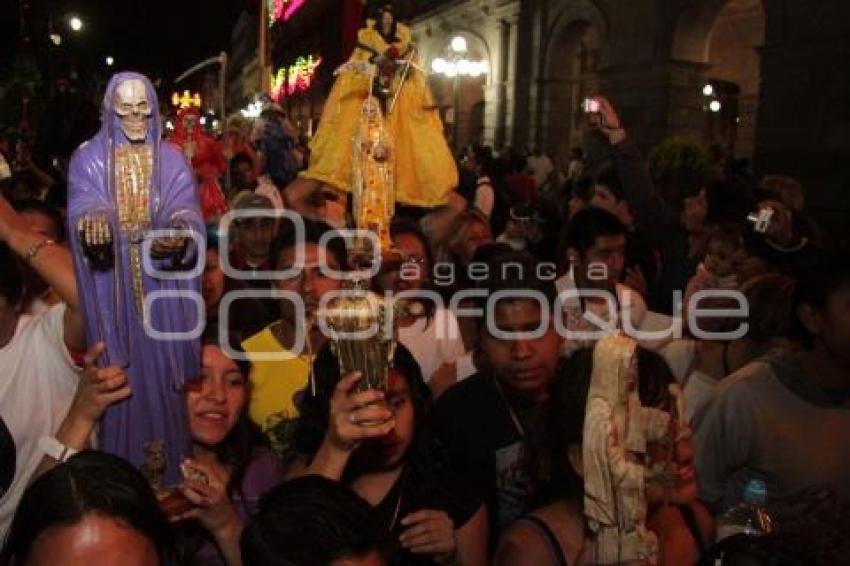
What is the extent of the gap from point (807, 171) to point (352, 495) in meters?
10.9

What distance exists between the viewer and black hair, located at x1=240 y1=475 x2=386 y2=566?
6.00ft

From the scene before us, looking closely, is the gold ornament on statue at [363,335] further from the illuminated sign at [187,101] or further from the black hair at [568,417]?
the illuminated sign at [187,101]

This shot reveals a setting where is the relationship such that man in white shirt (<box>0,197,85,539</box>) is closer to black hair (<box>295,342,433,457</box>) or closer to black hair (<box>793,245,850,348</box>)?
black hair (<box>295,342,433,457</box>)

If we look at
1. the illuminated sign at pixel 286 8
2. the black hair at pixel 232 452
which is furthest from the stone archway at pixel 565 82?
the illuminated sign at pixel 286 8

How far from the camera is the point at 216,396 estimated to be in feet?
9.50

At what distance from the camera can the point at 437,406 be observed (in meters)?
3.27

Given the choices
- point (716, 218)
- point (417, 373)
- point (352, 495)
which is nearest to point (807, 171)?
point (716, 218)

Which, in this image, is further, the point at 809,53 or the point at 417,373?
the point at 809,53

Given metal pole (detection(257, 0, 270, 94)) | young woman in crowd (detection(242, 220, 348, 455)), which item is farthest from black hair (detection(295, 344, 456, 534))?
metal pole (detection(257, 0, 270, 94))

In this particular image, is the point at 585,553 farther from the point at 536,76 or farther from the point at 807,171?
the point at 536,76

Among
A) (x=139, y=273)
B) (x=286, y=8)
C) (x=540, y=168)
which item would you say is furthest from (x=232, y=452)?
(x=286, y=8)

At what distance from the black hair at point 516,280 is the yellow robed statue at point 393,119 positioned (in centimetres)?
58

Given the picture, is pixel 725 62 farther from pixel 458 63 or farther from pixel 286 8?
pixel 286 8

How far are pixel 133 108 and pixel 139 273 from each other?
527 millimetres
